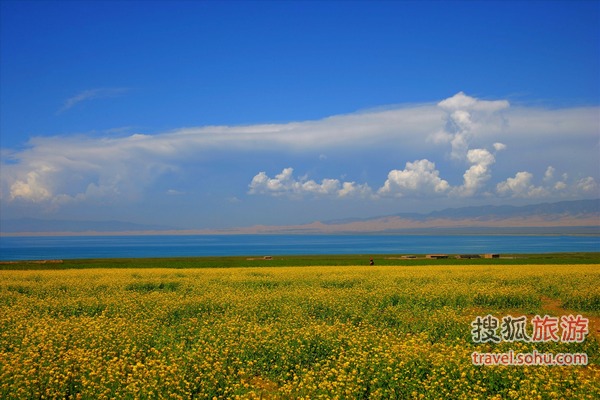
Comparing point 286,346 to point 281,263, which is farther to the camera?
point 281,263

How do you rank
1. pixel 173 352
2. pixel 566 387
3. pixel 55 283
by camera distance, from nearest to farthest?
1. pixel 566 387
2. pixel 173 352
3. pixel 55 283

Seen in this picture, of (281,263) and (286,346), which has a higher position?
(286,346)

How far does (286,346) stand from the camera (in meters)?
13.8

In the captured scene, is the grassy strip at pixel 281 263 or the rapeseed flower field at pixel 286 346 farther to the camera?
the grassy strip at pixel 281 263

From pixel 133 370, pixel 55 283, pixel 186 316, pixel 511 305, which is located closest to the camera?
pixel 133 370

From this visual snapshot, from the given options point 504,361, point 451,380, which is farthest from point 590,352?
point 451,380

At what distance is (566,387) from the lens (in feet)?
33.1

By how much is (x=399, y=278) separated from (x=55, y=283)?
2144cm

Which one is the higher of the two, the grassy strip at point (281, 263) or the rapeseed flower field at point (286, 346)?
the rapeseed flower field at point (286, 346)

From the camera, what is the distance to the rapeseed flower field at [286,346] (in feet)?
34.1

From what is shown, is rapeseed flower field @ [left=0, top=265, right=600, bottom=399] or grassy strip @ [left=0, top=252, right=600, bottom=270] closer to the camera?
rapeseed flower field @ [left=0, top=265, right=600, bottom=399]

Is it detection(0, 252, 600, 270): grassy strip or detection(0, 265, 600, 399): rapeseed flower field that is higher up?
detection(0, 265, 600, 399): rapeseed flower field

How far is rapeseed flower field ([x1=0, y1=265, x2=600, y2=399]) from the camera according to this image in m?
10.4

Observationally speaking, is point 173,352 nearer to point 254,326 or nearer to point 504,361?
point 254,326
